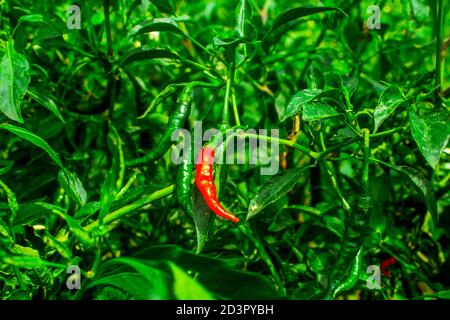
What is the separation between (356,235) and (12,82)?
565 millimetres

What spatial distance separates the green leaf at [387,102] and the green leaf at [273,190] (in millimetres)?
152

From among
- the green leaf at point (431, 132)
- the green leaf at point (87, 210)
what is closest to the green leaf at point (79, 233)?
the green leaf at point (87, 210)

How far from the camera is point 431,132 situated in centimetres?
84

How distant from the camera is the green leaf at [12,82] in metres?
0.89

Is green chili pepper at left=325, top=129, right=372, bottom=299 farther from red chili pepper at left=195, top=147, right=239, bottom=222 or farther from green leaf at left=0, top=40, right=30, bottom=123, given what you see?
green leaf at left=0, top=40, right=30, bottom=123

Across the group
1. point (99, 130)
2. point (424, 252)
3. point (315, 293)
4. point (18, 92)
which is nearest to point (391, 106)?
point (315, 293)

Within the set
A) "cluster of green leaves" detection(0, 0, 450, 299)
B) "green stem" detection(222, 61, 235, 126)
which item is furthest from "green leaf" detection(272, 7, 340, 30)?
"green stem" detection(222, 61, 235, 126)

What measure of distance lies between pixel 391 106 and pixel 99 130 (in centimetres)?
80

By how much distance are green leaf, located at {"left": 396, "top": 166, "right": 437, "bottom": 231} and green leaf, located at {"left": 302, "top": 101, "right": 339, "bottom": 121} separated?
175mm

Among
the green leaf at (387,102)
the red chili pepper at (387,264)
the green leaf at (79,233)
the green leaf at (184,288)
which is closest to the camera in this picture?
the green leaf at (184,288)

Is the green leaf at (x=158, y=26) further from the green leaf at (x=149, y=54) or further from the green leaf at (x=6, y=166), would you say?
the green leaf at (x=6, y=166)

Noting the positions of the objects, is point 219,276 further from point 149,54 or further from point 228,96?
point 149,54

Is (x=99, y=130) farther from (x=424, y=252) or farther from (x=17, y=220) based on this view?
(x=424, y=252)

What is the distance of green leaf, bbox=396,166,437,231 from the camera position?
94 centimetres
